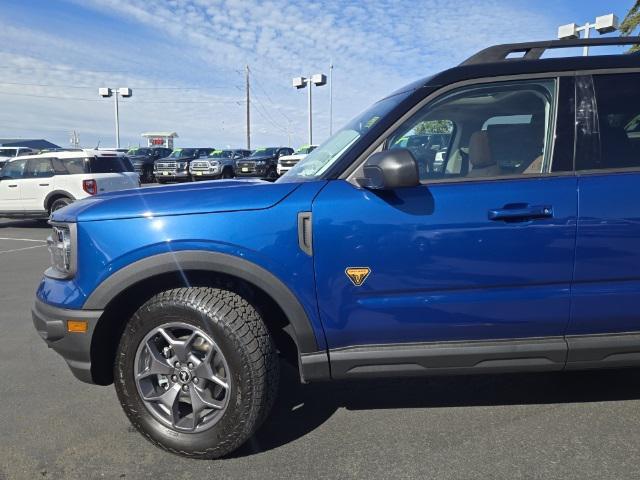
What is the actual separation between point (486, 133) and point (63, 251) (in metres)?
2.32

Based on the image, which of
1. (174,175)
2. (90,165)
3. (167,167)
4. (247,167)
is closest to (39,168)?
(90,165)

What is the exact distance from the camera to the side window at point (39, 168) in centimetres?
1191

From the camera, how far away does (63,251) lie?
2.59 meters

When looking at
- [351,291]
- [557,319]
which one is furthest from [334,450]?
[557,319]

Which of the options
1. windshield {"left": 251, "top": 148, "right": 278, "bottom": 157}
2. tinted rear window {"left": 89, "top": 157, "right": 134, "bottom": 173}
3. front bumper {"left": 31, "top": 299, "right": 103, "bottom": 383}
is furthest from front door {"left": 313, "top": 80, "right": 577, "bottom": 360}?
windshield {"left": 251, "top": 148, "right": 278, "bottom": 157}

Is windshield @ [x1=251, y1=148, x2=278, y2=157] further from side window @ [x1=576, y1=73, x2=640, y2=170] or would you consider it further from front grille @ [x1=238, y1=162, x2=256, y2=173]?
side window @ [x1=576, y1=73, x2=640, y2=170]

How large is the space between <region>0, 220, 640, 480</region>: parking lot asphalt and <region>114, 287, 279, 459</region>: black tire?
0.44 ft

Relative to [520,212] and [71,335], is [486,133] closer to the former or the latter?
[520,212]

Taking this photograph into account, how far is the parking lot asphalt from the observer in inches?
95.7

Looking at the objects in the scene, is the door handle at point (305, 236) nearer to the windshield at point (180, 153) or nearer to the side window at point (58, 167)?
the side window at point (58, 167)

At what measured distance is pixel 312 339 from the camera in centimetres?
243

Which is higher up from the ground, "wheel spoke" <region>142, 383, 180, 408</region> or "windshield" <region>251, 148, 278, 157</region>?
"windshield" <region>251, 148, 278, 157</region>

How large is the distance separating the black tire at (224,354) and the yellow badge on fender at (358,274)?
520mm

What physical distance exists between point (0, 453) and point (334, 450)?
5.79 ft
